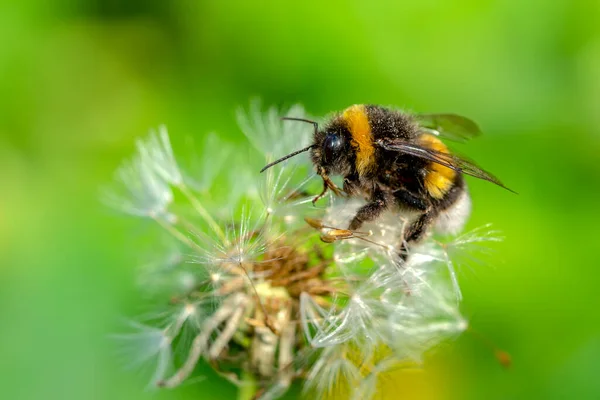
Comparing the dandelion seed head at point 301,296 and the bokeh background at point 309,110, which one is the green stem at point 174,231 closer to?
the dandelion seed head at point 301,296

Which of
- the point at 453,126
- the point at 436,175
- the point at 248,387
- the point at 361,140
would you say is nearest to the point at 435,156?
the point at 436,175

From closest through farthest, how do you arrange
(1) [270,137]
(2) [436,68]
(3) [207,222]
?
1. (3) [207,222]
2. (1) [270,137]
3. (2) [436,68]

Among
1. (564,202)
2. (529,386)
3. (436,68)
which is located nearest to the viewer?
(529,386)

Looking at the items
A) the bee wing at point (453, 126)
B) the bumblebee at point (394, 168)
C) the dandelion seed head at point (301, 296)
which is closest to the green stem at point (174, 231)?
the dandelion seed head at point (301, 296)

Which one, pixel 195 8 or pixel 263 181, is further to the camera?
pixel 195 8

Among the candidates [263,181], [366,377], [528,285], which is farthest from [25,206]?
[528,285]

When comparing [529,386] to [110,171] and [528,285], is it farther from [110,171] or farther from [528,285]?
[110,171]
